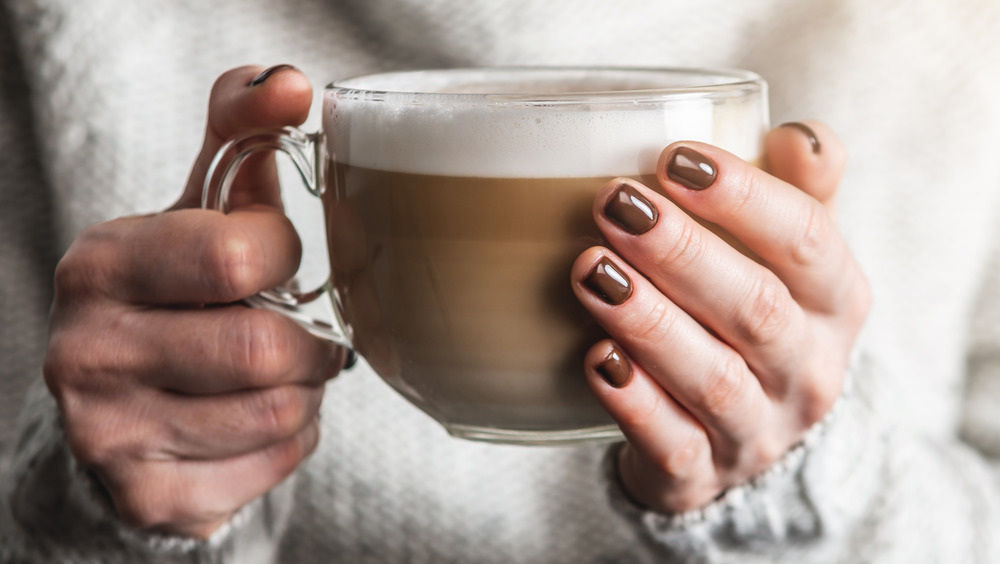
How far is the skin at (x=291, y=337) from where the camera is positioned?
1.53ft

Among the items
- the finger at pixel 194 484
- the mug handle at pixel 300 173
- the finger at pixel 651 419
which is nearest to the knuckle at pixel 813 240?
the finger at pixel 651 419

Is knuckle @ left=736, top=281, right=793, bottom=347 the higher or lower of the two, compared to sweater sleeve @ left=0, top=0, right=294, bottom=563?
higher

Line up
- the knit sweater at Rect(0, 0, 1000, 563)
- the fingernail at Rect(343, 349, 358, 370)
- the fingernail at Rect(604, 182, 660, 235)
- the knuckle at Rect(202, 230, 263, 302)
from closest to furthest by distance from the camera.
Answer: the fingernail at Rect(604, 182, 660, 235)
the knuckle at Rect(202, 230, 263, 302)
the fingernail at Rect(343, 349, 358, 370)
the knit sweater at Rect(0, 0, 1000, 563)

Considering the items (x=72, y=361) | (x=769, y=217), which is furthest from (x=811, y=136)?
(x=72, y=361)

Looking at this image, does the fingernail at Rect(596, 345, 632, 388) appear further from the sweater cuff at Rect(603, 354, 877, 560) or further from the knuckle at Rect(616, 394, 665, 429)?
the sweater cuff at Rect(603, 354, 877, 560)

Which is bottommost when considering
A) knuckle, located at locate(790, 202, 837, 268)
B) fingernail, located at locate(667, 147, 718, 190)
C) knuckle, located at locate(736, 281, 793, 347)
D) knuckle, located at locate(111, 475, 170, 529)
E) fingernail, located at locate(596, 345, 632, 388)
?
knuckle, located at locate(111, 475, 170, 529)

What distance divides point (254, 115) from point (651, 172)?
0.27 m

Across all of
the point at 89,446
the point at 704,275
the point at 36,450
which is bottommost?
the point at 36,450

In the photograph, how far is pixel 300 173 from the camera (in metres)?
0.57

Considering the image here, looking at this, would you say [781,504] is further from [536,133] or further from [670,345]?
[536,133]

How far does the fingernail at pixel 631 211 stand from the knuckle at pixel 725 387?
0.38 ft

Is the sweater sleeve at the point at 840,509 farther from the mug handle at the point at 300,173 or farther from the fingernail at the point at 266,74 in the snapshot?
the fingernail at the point at 266,74

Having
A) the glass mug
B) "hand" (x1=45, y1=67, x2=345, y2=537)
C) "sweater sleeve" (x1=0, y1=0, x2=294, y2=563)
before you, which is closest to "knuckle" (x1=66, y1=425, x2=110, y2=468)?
"hand" (x1=45, y1=67, x2=345, y2=537)

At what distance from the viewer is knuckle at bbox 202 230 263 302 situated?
20.9 inches
